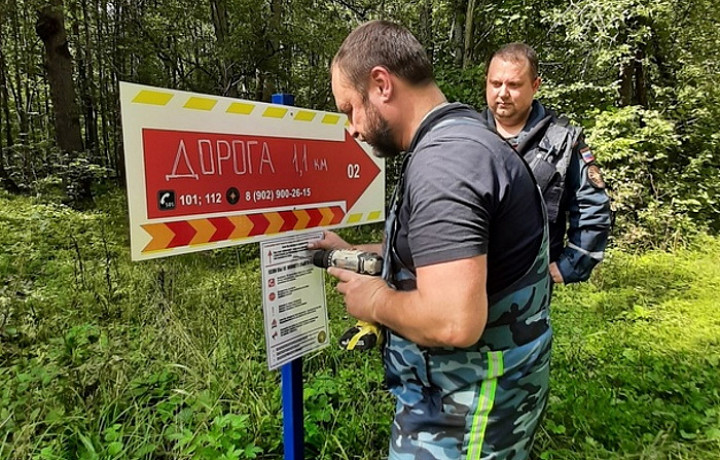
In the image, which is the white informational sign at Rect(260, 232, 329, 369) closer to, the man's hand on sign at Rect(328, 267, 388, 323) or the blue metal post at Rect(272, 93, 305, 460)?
the blue metal post at Rect(272, 93, 305, 460)

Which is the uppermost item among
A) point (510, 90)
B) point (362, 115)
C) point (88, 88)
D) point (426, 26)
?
point (88, 88)

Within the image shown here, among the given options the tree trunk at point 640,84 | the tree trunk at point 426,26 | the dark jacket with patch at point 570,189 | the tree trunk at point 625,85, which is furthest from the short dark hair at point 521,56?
the tree trunk at point 640,84

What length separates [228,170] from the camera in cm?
148

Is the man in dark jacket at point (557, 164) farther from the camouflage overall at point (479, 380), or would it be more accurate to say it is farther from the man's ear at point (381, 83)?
the man's ear at point (381, 83)

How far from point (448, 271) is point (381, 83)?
20.8 inches

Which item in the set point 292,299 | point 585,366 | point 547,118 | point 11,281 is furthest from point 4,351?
point 585,366

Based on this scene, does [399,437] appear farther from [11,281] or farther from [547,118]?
[11,281]

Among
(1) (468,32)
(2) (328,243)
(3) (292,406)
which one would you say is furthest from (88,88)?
(3) (292,406)

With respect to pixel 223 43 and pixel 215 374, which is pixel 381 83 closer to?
pixel 215 374

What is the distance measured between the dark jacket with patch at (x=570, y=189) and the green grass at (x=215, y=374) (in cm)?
100

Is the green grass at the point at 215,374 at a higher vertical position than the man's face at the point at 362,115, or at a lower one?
lower

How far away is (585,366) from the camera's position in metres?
3.33

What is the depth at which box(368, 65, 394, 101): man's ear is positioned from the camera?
121cm

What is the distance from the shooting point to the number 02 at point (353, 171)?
191 cm
